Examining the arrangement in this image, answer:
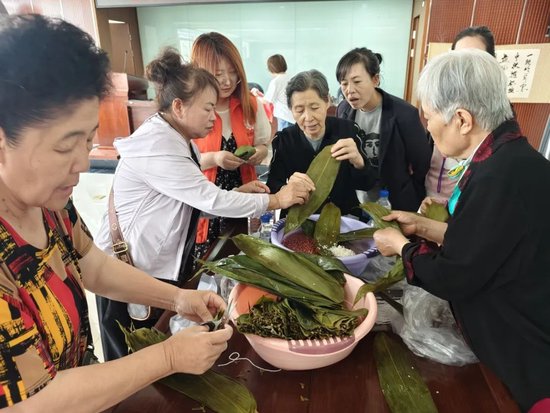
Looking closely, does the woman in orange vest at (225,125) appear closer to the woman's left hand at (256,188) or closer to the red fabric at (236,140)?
the red fabric at (236,140)

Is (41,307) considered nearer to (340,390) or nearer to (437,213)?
(340,390)

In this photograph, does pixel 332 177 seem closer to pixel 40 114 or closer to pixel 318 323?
pixel 318 323

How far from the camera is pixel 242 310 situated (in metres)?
1.01

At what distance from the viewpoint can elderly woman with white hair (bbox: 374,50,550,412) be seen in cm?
85

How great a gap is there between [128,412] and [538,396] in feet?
2.93

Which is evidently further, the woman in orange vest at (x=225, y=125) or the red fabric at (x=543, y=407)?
the woman in orange vest at (x=225, y=125)

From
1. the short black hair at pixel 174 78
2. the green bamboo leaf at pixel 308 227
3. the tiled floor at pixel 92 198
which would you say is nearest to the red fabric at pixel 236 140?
the short black hair at pixel 174 78

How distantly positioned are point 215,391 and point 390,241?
642 mm

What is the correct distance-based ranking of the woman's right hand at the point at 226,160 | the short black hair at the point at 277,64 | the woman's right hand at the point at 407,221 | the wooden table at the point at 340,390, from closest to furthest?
the wooden table at the point at 340,390 < the woman's right hand at the point at 407,221 < the woman's right hand at the point at 226,160 < the short black hair at the point at 277,64

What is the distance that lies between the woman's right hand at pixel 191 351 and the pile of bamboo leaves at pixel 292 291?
0.10 m

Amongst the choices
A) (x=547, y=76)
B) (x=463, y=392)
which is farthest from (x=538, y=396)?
(x=547, y=76)

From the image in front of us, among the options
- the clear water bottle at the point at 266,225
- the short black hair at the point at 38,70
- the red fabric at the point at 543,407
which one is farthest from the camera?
the clear water bottle at the point at 266,225

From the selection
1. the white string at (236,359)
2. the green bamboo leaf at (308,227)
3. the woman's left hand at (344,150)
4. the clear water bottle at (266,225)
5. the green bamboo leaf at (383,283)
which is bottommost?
the white string at (236,359)

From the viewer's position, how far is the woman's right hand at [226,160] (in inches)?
72.4
